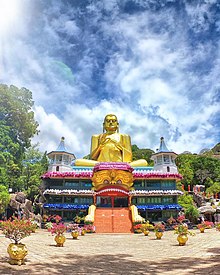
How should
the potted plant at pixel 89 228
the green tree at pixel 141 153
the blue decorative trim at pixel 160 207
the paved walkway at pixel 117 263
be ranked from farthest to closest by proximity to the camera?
the green tree at pixel 141 153 < the blue decorative trim at pixel 160 207 < the potted plant at pixel 89 228 < the paved walkway at pixel 117 263

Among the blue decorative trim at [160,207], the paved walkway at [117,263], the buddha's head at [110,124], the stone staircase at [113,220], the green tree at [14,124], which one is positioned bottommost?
the paved walkway at [117,263]

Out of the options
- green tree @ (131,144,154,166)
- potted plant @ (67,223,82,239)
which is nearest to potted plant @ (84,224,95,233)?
potted plant @ (67,223,82,239)

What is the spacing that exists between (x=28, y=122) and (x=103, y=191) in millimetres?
10278

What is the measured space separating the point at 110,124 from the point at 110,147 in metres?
3.65

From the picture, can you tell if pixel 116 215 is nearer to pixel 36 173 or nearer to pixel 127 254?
pixel 127 254

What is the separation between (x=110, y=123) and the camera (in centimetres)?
3709

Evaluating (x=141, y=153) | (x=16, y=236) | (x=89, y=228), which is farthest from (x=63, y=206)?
(x=141, y=153)

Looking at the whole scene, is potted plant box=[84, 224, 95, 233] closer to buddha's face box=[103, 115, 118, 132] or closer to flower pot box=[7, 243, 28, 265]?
flower pot box=[7, 243, 28, 265]

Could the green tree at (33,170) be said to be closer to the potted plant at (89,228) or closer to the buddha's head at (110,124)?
the buddha's head at (110,124)

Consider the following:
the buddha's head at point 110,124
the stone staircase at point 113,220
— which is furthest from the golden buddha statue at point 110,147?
the stone staircase at point 113,220

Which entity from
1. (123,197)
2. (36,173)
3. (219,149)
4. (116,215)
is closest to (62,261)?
(116,215)

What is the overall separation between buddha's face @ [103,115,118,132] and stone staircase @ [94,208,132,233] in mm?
12249

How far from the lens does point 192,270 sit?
8609 millimetres

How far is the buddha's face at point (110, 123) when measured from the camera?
37.0 metres
